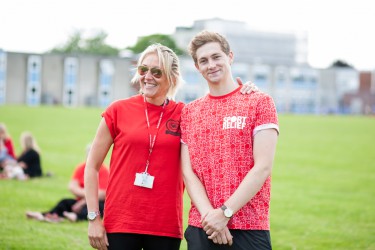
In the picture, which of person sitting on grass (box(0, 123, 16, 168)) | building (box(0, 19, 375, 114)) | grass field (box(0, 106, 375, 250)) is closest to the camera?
grass field (box(0, 106, 375, 250))

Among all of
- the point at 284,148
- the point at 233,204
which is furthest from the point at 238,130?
the point at 284,148

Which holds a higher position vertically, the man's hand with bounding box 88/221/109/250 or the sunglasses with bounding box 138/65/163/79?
the sunglasses with bounding box 138/65/163/79

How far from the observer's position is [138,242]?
3902mm

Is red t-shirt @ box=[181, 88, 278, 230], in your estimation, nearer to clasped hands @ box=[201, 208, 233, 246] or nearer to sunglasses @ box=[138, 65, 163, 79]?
clasped hands @ box=[201, 208, 233, 246]

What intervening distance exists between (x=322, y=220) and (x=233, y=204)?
7.21 m

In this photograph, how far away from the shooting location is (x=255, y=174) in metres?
3.53

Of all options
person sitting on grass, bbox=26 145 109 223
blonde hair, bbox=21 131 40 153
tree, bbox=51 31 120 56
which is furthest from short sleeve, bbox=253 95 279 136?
tree, bbox=51 31 120 56

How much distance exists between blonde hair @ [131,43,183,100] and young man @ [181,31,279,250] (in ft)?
1.04

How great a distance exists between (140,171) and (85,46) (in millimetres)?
105194

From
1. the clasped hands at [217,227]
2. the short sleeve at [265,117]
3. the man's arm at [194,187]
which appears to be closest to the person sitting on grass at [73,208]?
the man's arm at [194,187]

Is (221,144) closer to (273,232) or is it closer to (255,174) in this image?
(255,174)

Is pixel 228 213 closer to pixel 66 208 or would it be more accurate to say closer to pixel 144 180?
pixel 144 180

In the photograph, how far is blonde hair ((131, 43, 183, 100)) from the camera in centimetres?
400

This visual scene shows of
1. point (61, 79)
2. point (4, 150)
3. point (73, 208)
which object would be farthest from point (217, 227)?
point (61, 79)
